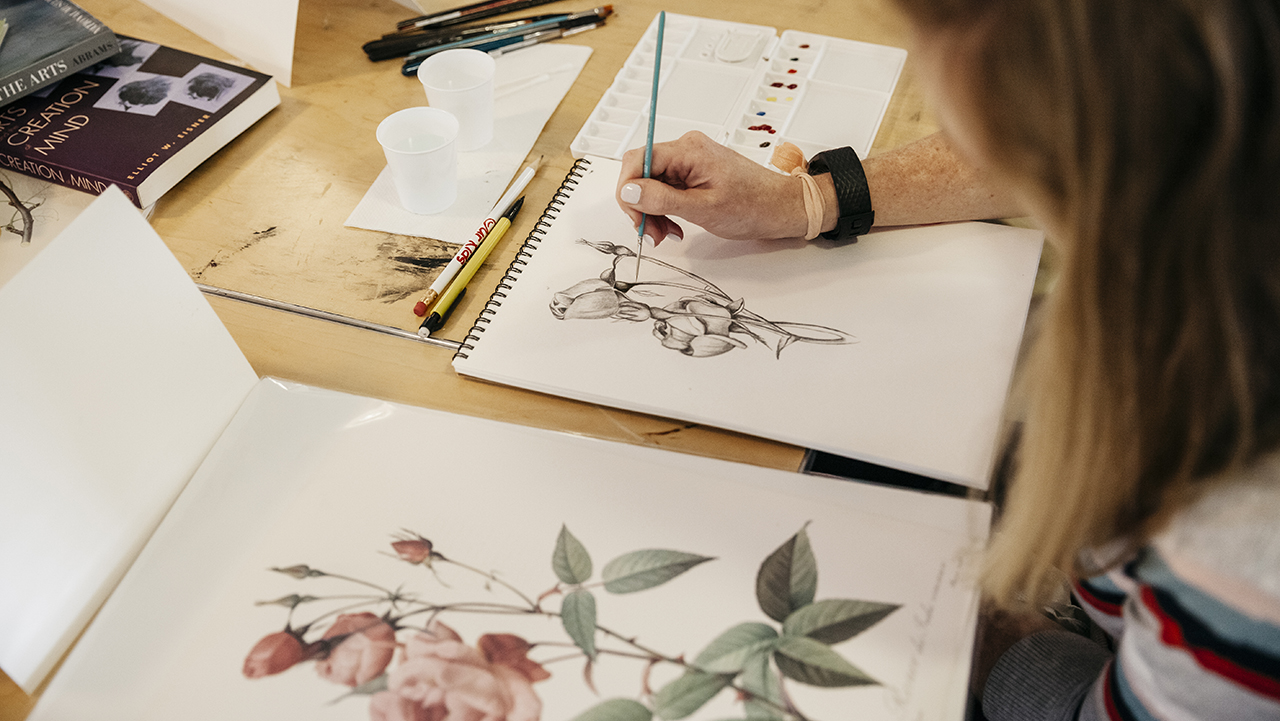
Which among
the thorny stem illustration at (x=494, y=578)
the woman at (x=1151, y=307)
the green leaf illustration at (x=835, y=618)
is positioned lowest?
the thorny stem illustration at (x=494, y=578)

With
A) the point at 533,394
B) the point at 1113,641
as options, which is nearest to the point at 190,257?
the point at 533,394

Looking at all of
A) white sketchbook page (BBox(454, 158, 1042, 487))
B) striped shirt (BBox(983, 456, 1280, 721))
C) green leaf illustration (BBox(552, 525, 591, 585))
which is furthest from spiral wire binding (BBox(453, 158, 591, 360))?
striped shirt (BBox(983, 456, 1280, 721))

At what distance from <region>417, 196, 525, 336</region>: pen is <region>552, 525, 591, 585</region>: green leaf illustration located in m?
0.27

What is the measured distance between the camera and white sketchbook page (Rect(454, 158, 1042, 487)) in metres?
0.69

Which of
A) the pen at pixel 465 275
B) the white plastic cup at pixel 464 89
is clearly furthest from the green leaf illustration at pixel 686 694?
the white plastic cup at pixel 464 89

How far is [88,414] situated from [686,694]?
480mm

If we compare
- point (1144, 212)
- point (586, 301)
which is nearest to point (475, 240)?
point (586, 301)

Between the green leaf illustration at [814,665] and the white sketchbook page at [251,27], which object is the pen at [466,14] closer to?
the white sketchbook page at [251,27]

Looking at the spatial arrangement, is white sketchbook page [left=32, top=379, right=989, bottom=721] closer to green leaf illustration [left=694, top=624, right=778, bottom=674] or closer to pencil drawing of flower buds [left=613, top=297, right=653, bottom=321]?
green leaf illustration [left=694, top=624, right=778, bottom=674]

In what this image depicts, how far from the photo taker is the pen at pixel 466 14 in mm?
1169

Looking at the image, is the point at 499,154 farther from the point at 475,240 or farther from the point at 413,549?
the point at 413,549

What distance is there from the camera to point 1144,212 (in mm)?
422

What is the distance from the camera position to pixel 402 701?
1.84ft

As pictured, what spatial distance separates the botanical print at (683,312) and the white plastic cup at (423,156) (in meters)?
0.21
